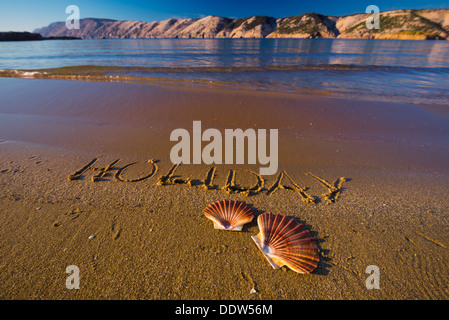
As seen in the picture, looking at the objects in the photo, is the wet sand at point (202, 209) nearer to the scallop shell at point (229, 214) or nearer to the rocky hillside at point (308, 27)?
the scallop shell at point (229, 214)

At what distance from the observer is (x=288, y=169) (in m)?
3.53

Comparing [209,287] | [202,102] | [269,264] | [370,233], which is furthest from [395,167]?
[202,102]

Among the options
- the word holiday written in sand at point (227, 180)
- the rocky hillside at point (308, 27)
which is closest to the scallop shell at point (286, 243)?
the word holiday written in sand at point (227, 180)

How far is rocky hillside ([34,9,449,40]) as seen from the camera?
95.8m

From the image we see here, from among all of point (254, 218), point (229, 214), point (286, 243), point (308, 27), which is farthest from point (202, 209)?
point (308, 27)

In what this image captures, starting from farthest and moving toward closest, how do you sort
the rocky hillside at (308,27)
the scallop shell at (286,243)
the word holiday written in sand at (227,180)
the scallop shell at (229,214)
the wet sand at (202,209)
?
the rocky hillside at (308,27) → the word holiday written in sand at (227,180) → the scallop shell at (229,214) → the scallop shell at (286,243) → the wet sand at (202,209)

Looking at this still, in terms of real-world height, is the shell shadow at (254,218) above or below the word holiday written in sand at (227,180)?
below

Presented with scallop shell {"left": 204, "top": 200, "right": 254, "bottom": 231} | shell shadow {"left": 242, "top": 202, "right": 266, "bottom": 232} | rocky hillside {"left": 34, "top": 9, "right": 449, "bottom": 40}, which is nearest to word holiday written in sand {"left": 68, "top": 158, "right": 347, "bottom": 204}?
shell shadow {"left": 242, "top": 202, "right": 266, "bottom": 232}

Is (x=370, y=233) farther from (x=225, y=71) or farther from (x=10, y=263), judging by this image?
(x=225, y=71)

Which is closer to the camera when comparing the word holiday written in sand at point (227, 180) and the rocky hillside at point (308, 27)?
the word holiday written in sand at point (227, 180)

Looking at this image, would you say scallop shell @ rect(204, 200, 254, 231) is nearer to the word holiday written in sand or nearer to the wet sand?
the wet sand

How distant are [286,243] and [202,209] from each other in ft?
3.73

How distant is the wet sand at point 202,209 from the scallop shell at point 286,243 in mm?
96

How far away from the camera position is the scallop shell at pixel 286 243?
196cm
